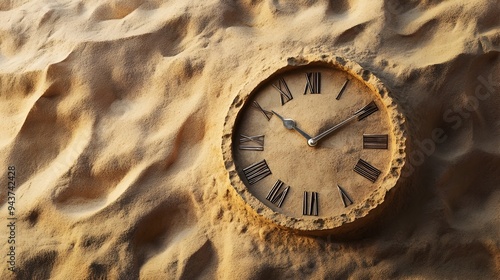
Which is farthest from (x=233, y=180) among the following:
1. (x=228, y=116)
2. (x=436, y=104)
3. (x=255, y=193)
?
(x=436, y=104)

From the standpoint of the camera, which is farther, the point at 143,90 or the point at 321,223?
the point at 143,90

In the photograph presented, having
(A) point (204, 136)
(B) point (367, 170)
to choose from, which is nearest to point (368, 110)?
(B) point (367, 170)

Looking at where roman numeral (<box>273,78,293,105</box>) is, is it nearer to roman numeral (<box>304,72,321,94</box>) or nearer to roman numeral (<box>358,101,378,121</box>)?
roman numeral (<box>304,72,321,94</box>)

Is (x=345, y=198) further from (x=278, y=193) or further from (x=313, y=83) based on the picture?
(x=313, y=83)

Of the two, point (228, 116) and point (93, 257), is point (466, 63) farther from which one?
point (93, 257)

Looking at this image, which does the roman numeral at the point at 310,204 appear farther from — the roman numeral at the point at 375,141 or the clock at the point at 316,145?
the roman numeral at the point at 375,141

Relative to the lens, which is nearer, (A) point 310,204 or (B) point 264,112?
(A) point 310,204
